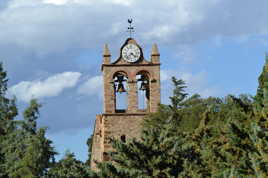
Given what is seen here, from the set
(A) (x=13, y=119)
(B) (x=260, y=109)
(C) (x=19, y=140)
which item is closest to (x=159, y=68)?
(C) (x=19, y=140)

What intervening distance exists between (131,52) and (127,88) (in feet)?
6.68

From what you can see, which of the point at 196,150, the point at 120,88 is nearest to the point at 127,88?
the point at 120,88

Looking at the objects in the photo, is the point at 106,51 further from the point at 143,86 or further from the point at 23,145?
the point at 23,145

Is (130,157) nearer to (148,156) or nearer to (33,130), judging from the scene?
(148,156)

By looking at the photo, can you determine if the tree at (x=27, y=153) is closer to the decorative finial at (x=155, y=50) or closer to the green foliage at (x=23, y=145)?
the green foliage at (x=23, y=145)

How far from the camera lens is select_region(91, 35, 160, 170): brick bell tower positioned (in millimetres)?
51750

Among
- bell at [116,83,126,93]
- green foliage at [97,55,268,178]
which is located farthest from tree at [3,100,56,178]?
green foliage at [97,55,268,178]

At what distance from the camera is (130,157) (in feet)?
111

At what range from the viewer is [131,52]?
52.5 meters

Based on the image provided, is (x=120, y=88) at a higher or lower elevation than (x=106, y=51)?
lower

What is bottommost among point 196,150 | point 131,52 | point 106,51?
point 196,150

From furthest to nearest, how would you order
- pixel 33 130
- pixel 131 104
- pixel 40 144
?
pixel 33 130, pixel 40 144, pixel 131 104

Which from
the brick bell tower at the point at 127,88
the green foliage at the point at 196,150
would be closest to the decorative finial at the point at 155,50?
the brick bell tower at the point at 127,88

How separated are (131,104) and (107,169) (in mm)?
19160
